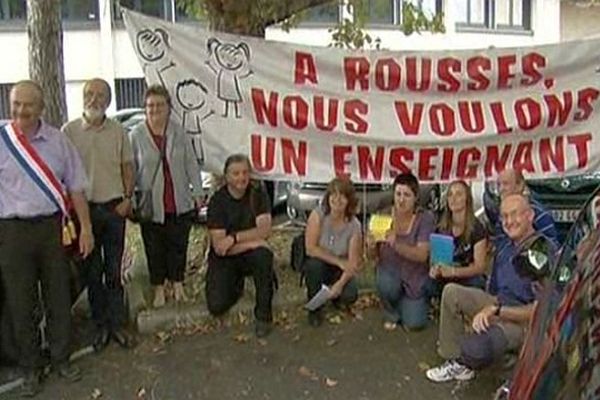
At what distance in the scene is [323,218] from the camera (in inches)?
242

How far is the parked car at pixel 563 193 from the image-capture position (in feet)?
23.1

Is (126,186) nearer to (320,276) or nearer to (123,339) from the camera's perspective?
(123,339)

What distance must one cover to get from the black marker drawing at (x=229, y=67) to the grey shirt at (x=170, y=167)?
52cm

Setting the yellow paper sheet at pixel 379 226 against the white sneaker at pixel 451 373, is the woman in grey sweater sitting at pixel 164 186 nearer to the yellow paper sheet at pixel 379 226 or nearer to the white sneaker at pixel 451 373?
the yellow paper sheet at pixel 379 226

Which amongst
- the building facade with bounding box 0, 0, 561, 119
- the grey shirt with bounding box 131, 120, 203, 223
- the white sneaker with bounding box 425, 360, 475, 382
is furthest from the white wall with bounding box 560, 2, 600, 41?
the white sneaker with bounding box 425, 360, 475, 382

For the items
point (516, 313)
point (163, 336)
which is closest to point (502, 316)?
point (516, 313)

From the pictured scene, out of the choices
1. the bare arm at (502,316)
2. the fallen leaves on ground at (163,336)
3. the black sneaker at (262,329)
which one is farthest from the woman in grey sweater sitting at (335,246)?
the bare arm at (502,316)

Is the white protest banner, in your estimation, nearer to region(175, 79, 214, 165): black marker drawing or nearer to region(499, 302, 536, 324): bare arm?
region(175, 79, 214, 165): black marker drawing

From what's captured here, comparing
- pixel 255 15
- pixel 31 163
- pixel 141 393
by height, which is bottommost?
pixel 141 393

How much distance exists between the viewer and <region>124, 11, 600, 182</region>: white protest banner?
6.38 meters

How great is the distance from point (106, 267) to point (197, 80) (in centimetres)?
157

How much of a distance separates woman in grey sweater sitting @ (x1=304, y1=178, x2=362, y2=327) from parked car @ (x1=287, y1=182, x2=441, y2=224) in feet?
4.31

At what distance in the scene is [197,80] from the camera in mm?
6387

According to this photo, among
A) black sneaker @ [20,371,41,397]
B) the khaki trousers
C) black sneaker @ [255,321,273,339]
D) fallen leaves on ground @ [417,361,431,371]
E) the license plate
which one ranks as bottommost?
fallen leaves on ground @ [417,361,431,371]
